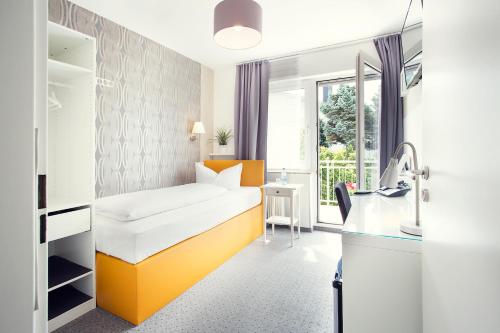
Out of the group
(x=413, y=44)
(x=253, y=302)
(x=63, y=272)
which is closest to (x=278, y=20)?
(x=413, y=44)

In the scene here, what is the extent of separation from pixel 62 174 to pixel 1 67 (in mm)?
1867

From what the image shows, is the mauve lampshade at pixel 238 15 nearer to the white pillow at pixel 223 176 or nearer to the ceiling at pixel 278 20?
the ceiling at pixel 278 20

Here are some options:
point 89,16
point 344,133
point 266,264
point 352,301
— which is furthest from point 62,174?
point 344,133

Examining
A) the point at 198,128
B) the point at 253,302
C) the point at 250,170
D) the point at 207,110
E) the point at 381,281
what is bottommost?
the point at 253,302

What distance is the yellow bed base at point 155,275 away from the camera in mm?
1729

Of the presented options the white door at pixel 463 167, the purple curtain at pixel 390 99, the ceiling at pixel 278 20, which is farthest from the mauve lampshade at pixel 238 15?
the purple curtain at pixel 390 99

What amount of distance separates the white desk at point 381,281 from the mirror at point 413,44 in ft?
4.73

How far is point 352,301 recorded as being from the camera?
114cm

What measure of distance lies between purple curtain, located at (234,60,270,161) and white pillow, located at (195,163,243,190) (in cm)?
46

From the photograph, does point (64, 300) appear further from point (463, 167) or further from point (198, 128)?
point (198, 128)

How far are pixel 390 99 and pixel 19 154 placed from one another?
Result: 3.58 m

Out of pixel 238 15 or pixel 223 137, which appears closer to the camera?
pixel 238 15

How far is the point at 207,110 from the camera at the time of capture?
179 inches

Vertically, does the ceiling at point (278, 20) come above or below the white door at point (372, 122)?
above
